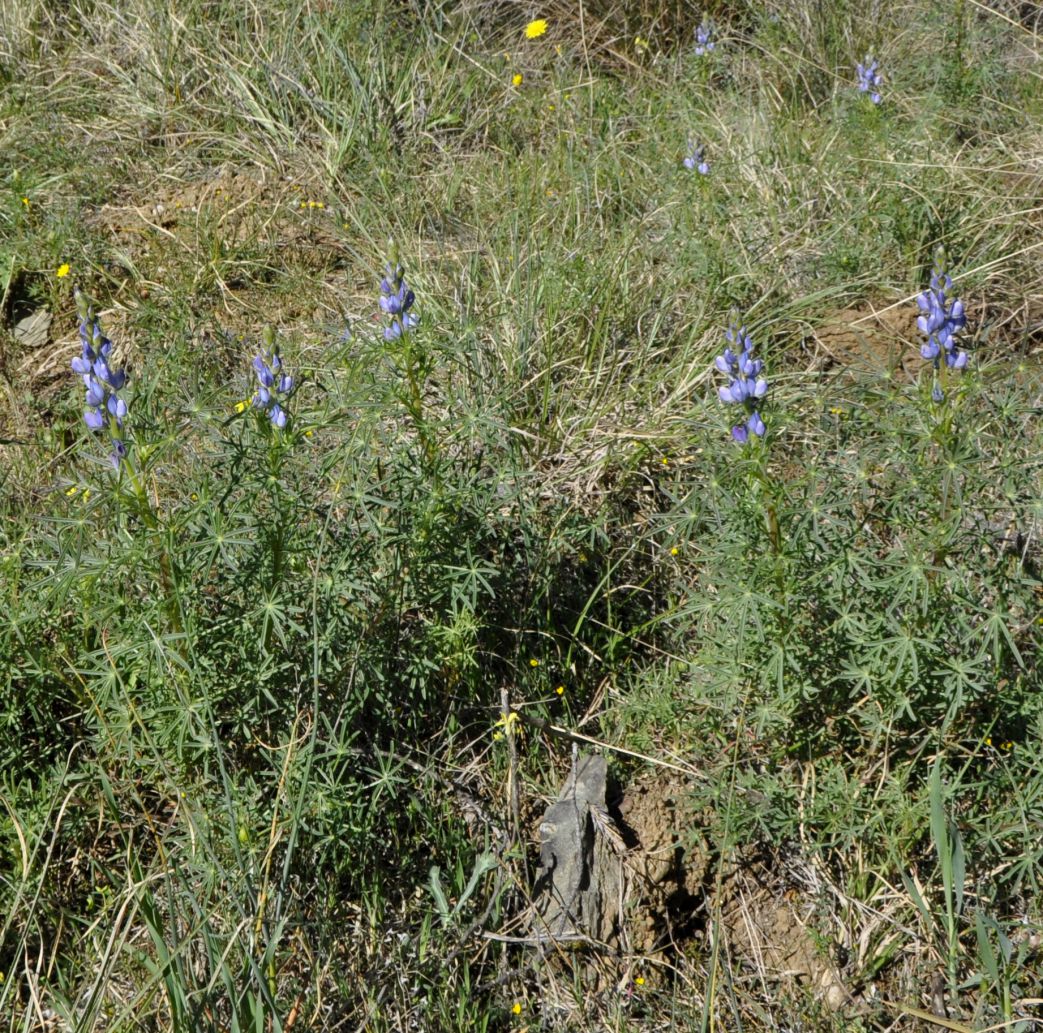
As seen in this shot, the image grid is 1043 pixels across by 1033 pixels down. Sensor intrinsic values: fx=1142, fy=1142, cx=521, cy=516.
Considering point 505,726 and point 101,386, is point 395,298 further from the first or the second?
point 505,726

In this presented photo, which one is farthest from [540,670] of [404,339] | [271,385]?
[271,385]

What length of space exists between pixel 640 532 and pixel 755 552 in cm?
91

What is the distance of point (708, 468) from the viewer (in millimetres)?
2691

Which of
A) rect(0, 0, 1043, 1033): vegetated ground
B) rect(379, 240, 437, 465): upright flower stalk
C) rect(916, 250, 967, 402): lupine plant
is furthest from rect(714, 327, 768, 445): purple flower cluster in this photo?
rect(379, 240, 437, 465): upright flower stalk

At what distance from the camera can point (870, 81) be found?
4887 mm

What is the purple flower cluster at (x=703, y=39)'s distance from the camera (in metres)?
5.40

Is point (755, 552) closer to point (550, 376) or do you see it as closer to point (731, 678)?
point (731, 678)

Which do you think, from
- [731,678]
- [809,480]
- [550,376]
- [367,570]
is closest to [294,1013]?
[367,570]

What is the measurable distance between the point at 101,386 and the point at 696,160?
9.61 feet

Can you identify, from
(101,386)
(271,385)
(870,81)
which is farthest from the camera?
(870,81)

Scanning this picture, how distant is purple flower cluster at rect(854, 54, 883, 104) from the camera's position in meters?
4.83

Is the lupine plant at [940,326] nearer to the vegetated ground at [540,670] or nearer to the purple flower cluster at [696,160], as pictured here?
Result: the vegetated ground at [540,670]

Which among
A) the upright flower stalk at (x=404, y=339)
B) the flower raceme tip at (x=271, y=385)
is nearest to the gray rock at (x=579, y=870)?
the upright flower stalk at (x=404, y=339)

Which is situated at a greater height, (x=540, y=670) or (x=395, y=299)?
(x=395, y=299)
